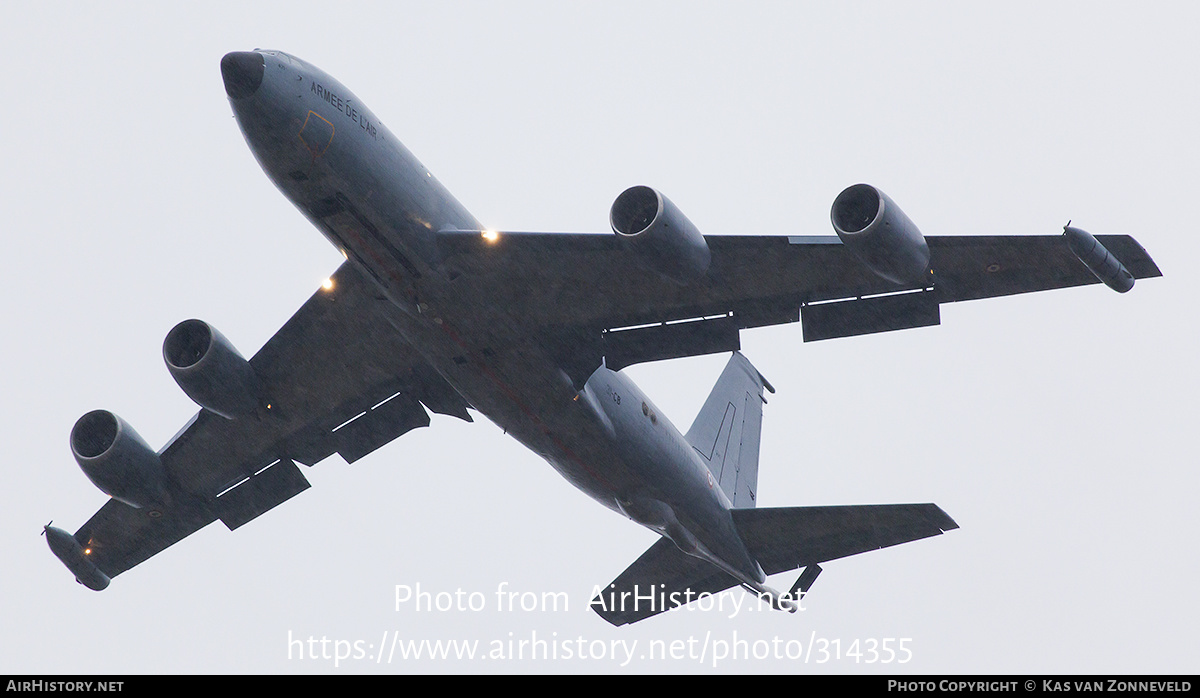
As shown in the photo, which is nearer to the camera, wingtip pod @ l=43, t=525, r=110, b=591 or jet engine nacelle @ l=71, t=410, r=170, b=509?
jet engine nacelle @ l=71, t=410, r=170, b=509

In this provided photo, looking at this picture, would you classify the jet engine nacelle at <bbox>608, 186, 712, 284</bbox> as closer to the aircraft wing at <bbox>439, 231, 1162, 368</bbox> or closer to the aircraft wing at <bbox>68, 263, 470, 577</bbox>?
the aircraft wing at <bbox>439, 231, 1162, 368</bbox>

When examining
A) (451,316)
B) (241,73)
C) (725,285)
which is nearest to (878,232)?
(725,285)

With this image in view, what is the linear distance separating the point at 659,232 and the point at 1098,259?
6.99 metres

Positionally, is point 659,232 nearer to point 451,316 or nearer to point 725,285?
point 725,285

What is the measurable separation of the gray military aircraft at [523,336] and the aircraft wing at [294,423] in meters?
0.05

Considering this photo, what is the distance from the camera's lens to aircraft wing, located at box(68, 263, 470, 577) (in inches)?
1010

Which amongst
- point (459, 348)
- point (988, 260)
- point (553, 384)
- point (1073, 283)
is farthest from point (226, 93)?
point (1073, 283)

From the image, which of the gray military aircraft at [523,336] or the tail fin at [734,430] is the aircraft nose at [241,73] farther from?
the tail fin at [734,430]

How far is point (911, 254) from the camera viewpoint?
20.9 metres

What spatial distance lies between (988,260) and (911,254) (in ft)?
8.13

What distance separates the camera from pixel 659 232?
21.1 meters

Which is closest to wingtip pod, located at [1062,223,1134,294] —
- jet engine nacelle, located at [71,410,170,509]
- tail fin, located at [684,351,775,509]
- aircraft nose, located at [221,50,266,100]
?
tail fin, located at [684,351,775,509]

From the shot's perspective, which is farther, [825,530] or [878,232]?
[825,530]

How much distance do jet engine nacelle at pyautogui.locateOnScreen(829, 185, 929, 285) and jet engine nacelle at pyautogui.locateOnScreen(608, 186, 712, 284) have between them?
7.78 ft
